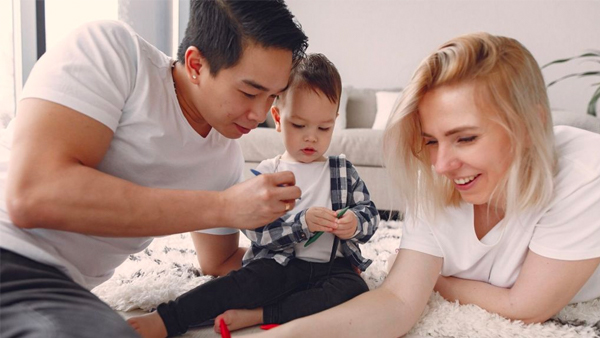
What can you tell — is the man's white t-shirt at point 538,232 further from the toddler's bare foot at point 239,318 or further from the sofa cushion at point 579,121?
the sofa cushion at point 579,121

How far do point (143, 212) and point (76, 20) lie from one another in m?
2.69

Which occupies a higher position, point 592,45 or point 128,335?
point 592,45

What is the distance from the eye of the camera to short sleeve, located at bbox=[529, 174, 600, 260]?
3.56ft

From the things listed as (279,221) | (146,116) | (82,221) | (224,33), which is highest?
(224,33)

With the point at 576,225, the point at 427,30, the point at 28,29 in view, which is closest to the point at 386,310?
the point at 576,225

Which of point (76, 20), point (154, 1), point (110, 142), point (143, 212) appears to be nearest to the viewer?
point (143, 212)

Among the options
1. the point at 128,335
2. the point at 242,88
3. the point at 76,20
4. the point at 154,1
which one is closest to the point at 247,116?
the point at 242,88

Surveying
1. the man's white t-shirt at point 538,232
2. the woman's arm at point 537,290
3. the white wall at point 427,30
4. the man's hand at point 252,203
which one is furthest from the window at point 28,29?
the woman's arm at point 537,290

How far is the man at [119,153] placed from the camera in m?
0.82

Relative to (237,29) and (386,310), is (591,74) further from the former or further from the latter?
(237,29)

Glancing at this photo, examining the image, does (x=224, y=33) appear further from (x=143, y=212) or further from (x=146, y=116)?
(x=143, y=212)

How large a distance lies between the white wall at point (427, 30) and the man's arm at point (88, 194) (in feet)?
10.2

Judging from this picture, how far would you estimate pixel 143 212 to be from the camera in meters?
0.87

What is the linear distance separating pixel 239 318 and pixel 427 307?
447mm
